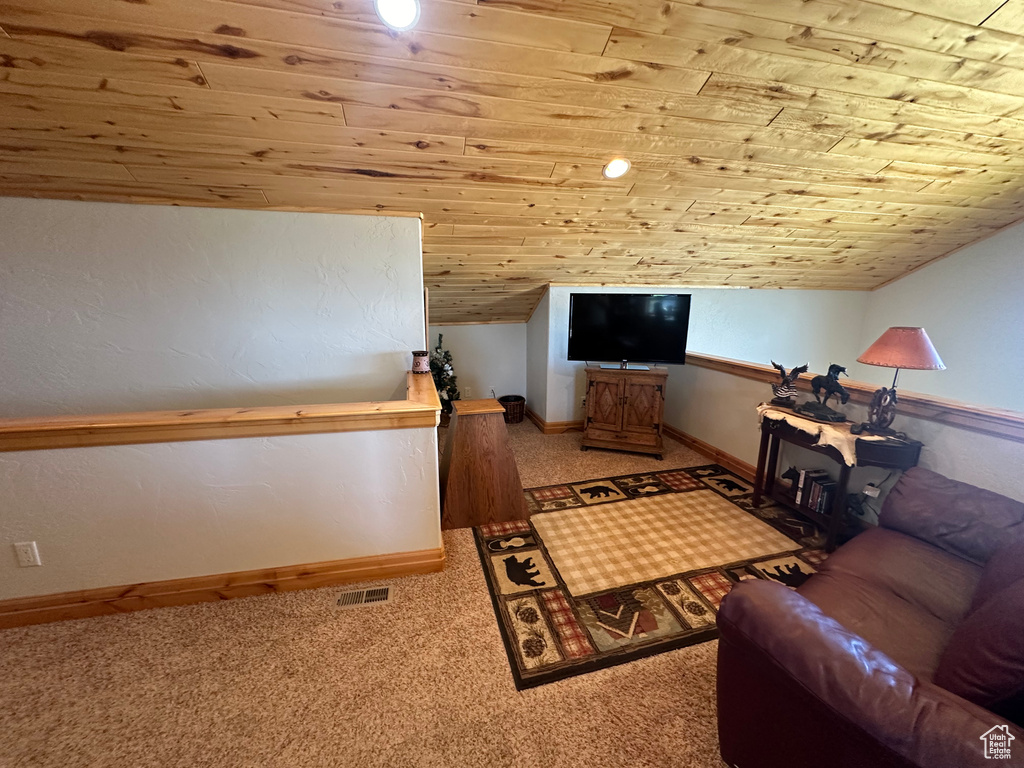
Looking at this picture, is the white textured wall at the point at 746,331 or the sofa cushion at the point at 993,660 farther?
the white textured wall at the point at 746,331

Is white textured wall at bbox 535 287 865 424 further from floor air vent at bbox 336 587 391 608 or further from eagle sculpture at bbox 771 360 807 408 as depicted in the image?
floor air vent at bbox 336 587 391 608

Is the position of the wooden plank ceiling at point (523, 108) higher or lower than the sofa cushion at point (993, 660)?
higher

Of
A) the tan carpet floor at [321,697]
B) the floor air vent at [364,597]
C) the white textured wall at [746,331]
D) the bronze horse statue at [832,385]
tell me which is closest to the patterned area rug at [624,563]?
the tan carpet floor at [321,697]

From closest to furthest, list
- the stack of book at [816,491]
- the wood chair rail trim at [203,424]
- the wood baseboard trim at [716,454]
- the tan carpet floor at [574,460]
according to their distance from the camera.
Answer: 1. the wood chair rail trim at [203,424]
2. the stack of book at [816,491]
3. the wood baseboard trim at [716,454]
4. the tan carpet floor at [574,460]

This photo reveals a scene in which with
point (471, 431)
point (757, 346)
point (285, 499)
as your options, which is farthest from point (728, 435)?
point (285, 499)

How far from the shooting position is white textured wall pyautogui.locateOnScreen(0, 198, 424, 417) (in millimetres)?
2305

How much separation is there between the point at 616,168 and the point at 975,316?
4243 mm

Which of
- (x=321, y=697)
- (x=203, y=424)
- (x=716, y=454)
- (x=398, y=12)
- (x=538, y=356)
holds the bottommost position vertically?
(x=321, y=697)

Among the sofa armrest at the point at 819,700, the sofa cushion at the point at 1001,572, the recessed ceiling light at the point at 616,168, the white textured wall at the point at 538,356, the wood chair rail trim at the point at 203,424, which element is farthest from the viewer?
the white textured wall at the point at 538,356

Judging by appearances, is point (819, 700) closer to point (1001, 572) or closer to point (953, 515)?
point (1001, 572)

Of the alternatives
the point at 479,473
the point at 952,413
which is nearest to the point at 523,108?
the point at 479,473

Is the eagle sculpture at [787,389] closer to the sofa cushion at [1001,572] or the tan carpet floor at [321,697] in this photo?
the sofa cushion at [1001,572]

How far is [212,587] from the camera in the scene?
189 centimetres

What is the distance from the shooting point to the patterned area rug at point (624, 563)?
1716mm
